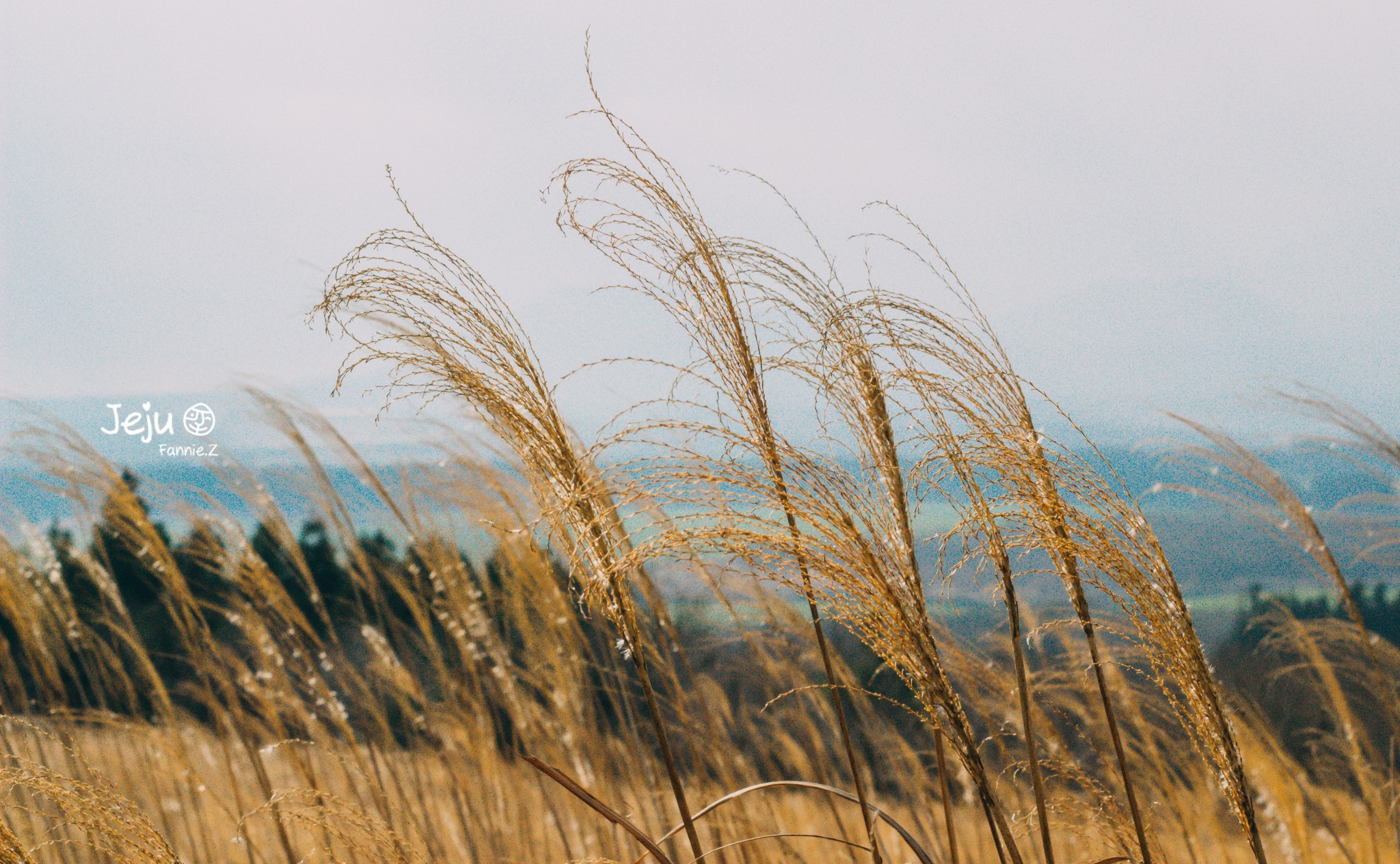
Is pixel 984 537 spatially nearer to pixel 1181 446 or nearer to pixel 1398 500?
pixel 1181 446

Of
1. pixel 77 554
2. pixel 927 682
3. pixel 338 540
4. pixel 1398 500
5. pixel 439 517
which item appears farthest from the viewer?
pixel 77 554

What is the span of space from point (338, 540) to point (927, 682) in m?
1.87

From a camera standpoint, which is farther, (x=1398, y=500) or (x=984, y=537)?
(x=1398, y=500)

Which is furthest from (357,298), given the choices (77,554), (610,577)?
(77,554)

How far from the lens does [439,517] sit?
254 cm

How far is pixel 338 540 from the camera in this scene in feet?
7.82

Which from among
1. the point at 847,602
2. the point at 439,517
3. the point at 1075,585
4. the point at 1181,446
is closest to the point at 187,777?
the point at 439,517

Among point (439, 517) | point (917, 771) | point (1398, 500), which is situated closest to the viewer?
point (1398, 500)

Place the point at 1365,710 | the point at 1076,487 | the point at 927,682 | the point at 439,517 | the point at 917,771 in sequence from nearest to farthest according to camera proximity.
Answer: the point at 927,682 → the point at 1076,487 → the point at 917,771 → the point at 439,517 → the point at 1365,710

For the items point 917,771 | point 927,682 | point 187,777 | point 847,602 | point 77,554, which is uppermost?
point 77,554

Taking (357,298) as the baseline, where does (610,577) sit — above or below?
below

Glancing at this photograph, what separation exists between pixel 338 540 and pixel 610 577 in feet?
5.15

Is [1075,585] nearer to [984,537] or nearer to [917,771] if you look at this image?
[984,537]

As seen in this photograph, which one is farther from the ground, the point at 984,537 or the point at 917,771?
the point at 984,537
